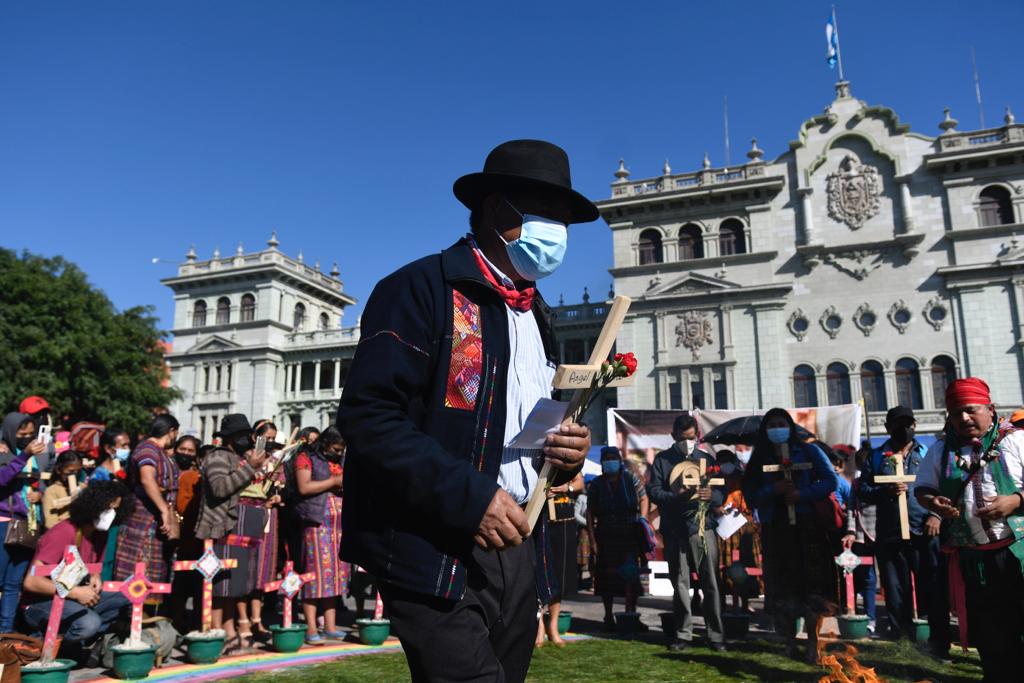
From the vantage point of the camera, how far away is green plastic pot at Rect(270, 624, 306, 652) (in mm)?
6938

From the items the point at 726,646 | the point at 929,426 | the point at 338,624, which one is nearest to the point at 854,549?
the point at 726,646

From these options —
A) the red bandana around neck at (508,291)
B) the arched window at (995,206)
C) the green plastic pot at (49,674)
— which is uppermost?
the arched window at (995,206)

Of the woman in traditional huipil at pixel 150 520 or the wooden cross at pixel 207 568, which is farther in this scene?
the woman in traditional huipil at pixel 150 520

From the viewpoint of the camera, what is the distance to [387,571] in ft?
6.57

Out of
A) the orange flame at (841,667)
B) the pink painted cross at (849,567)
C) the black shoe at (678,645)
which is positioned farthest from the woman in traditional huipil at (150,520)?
the pink painted cross at (849,567)

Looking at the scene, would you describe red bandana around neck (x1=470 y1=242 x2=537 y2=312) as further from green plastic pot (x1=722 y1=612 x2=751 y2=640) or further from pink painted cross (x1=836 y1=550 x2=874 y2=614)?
green plastic pot (x1=722 y1=612 x2=751 y2=640)

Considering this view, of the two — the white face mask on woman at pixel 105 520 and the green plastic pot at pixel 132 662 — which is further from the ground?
the white face mask on woman at pixel 105 520

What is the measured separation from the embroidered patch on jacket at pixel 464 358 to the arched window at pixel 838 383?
1314 inches

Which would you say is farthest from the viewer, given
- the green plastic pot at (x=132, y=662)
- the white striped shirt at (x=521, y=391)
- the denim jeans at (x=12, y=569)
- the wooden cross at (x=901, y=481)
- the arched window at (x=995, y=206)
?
the arched window at (x=995, y=206)

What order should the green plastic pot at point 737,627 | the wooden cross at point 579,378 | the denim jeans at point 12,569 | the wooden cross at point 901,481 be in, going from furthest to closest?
the green plastic pot at point 737,627 → the wooden cross at point 901,481 → the denim jeans at point 12,569 → the wooden cross at point 579,378

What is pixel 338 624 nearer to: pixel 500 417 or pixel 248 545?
pixel 248 545

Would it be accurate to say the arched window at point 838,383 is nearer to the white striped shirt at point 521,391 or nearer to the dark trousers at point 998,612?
the dark trousers at point 998,612

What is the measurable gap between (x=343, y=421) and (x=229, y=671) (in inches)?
206

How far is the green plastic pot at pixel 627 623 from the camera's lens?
8.38 meters
